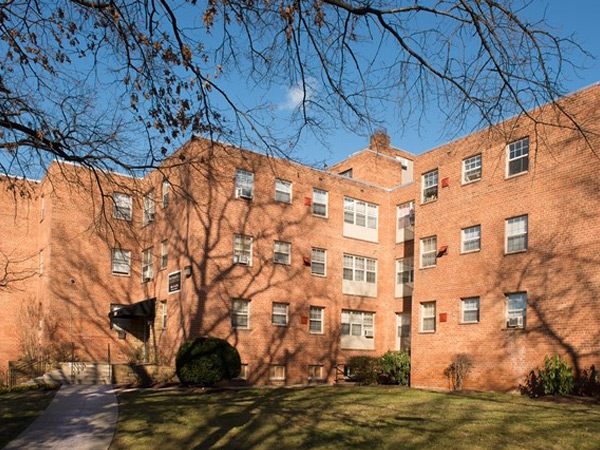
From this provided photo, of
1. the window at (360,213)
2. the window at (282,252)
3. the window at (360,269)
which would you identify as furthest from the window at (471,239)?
the window at (282,252)

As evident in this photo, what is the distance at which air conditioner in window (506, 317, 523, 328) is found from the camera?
21084 mm

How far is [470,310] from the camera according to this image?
23.2 metres

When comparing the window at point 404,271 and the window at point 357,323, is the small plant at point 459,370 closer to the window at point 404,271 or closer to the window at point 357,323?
the window at point 357,323

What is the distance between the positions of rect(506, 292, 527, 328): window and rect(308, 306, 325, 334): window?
8.95m

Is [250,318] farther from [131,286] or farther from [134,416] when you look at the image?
[134,416]

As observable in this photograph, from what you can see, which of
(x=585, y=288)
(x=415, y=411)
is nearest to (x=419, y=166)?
(x=585, y=288)

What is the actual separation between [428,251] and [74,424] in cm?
1628

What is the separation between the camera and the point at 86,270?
29734mm

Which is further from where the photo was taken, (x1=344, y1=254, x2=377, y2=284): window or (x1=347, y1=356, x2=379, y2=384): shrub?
(x1=344, y1=254, x2=377, y2=284): window

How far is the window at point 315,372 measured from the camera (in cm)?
2697

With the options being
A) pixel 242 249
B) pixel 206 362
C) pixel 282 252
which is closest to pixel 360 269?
pixel 282 252

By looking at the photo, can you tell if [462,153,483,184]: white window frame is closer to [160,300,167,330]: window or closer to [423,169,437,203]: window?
[423,169,437,203]: window

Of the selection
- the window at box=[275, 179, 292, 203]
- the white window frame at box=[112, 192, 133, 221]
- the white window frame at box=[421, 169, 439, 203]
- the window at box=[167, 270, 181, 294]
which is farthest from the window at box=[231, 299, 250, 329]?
the white window frame at box=[421, 169, 439, 203]

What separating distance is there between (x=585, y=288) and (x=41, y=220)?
26.0 m
